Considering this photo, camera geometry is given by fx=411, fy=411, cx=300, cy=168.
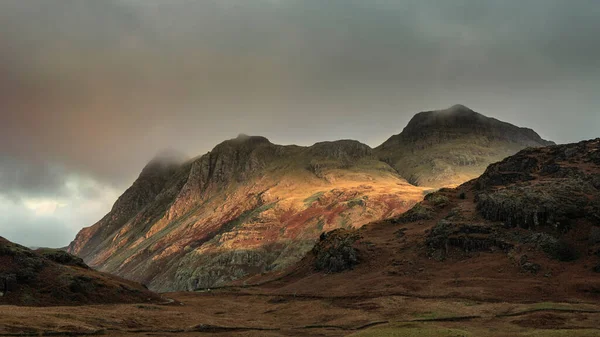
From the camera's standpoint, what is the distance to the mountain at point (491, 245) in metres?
76.4

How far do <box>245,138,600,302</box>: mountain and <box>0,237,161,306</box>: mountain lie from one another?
40.6 metres

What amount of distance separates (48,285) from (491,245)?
90865 millimetres

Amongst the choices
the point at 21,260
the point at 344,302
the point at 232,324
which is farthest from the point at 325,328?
the point at 21,260

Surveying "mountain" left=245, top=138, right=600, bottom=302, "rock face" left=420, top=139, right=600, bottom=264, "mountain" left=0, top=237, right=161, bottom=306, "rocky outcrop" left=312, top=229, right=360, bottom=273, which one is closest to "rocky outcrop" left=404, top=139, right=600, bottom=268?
"rock face" left=420, top=139, right=600, bottom=264

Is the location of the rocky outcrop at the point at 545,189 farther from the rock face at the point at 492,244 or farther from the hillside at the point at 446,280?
the hillside at the point at 446,280

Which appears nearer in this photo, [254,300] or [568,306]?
[568,306]

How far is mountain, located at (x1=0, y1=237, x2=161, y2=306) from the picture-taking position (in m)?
68.8

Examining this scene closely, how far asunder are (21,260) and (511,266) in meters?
95.1

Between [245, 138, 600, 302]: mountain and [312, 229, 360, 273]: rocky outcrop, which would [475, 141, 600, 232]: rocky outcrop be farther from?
[312, 229, 360, 273]: rocky outcrop

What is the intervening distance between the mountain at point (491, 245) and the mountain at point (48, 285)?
40565 millimetres

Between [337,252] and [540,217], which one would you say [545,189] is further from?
[337,252]

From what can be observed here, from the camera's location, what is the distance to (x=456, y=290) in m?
75.9

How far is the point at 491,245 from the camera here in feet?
307

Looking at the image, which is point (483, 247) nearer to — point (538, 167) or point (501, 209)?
point (501, 209)
